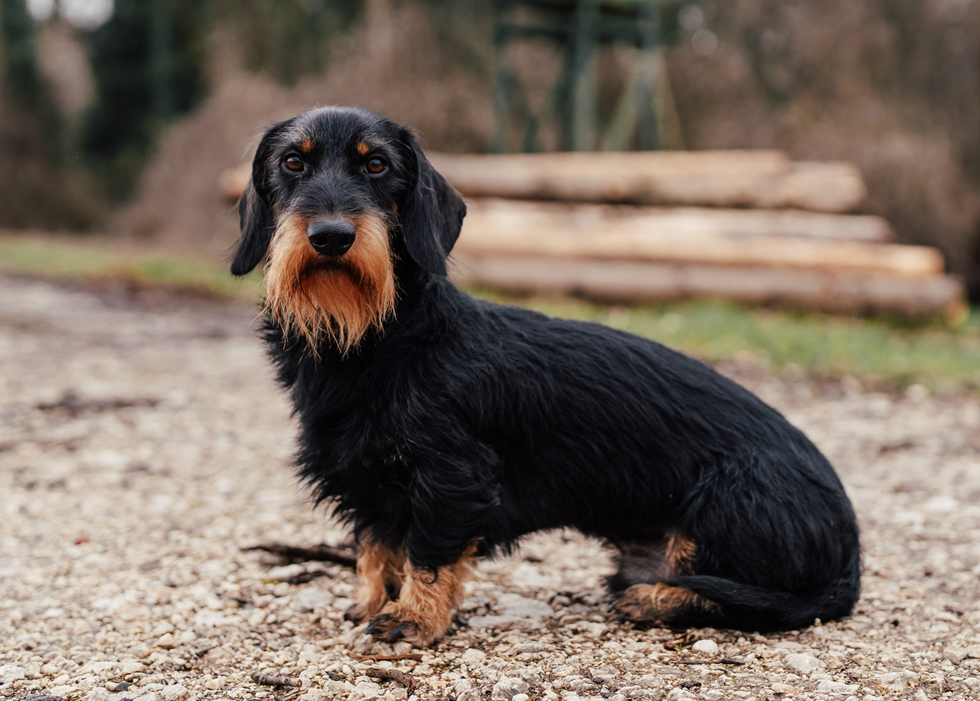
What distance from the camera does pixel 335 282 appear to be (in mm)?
2779

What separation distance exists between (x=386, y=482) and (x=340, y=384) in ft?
1.23

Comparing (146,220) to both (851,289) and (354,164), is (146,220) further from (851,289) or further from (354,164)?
(354,164)

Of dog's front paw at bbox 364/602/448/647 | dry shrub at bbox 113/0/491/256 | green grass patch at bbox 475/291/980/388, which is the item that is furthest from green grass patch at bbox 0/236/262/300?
dog's front paw at bbox 364/602/448/647

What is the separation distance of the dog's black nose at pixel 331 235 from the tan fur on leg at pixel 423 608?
1.12 m

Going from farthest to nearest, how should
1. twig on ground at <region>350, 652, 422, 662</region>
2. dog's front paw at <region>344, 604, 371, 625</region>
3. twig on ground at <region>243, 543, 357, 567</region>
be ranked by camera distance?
1. twig on ground at <region>243, 543, 357, 567</region>
2. dog's front paw at <region>344, 604, 371, 625</region>
3. twig on ground at <region>350, 652, 422, 662</region>

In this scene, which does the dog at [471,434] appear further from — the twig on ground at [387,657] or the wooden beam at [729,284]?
the wooden beam at [729,284]

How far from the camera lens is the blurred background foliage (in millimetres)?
16578

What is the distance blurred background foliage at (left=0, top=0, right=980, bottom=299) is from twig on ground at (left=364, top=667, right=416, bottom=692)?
1366 cm

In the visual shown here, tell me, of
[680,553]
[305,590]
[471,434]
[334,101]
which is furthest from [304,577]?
[334,101]

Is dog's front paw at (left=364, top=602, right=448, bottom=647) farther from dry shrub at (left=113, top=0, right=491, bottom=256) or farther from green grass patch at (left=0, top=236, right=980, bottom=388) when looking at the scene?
dry shrub at (left=113, top=0, right=491, bottom=256)

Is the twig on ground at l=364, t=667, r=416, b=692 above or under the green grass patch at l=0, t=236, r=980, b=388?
under

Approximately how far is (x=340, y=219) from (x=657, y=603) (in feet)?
5.65

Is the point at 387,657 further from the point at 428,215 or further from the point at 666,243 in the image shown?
the point at 666,243

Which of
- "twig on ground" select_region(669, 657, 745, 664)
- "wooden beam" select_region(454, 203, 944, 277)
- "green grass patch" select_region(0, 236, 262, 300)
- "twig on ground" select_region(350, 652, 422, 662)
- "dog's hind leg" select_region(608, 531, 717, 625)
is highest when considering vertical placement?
"wooden beam" select_region(454, 203, 944, 277)
